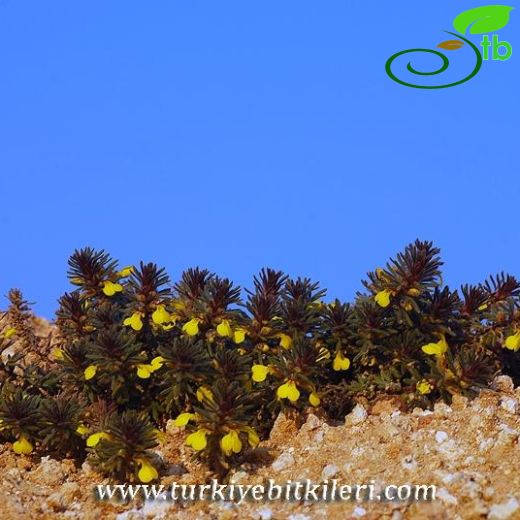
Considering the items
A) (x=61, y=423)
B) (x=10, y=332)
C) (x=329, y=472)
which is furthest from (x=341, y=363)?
(x=10, y=332)

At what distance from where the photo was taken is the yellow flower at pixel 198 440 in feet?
23.9

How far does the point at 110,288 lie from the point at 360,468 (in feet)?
9.10

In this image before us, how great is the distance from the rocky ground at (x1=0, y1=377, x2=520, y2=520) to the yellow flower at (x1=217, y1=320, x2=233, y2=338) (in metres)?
0.84

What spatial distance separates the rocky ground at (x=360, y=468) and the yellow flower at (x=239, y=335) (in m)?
0.74

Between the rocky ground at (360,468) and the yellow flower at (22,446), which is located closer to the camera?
the rocky ground at (360,468)

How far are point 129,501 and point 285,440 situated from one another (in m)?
1.31

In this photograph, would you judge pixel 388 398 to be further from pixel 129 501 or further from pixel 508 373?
pixel 129 501

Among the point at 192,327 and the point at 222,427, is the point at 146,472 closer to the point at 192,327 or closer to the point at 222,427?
the point at 222,427

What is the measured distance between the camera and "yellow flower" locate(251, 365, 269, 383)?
783 cm

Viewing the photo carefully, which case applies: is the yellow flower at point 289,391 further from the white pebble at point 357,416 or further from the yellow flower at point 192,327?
the yellow flower at point 192,327

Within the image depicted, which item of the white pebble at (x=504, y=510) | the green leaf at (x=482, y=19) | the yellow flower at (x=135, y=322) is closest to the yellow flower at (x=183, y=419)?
the yellow flower at (x=135, y=322)

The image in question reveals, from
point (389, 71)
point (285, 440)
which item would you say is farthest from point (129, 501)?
point (389, 71)

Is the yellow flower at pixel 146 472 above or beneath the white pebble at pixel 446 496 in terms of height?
above

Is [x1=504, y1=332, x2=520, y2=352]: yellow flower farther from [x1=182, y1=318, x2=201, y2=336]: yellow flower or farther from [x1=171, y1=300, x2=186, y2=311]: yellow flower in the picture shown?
[x1=171, y1=300, x2=186, y2=311]: yellow flower
